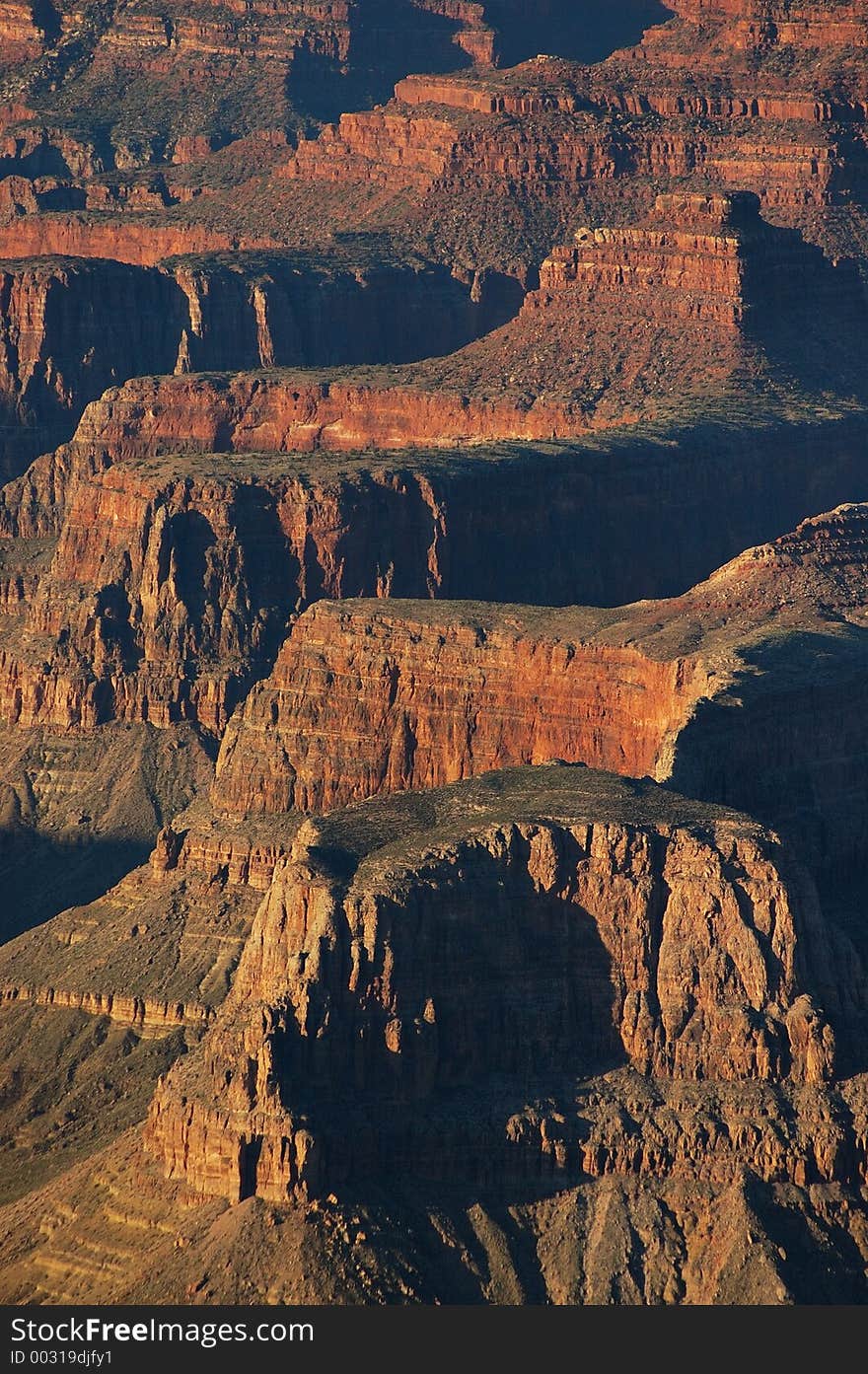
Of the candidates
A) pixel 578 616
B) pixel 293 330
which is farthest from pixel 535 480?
pixel 293 330

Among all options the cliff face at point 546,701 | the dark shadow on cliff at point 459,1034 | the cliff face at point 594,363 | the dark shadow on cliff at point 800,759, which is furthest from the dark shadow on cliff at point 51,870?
the dark shadow on cliff at point 459,1034

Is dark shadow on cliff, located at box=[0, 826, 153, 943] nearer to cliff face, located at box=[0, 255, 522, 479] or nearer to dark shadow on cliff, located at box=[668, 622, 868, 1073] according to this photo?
dark shadow on cliff, located at box=[668, 622, 868, 1073]

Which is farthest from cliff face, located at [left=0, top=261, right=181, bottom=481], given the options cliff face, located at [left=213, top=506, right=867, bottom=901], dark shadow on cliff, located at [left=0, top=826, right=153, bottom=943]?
cliff face, located at [left=213, top=506, right=867, bottom=901]

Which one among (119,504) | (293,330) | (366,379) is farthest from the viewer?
(293,330)

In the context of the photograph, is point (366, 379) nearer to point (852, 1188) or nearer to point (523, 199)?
point (523, 199)

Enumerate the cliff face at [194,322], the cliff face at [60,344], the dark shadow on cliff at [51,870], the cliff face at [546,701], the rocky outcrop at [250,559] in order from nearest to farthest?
the cliff face at [546,701] → the dark shadow on cliff at [51,870] → the rocky outcrop at [250,559] → the cliff face at [60,344] → the cliff face at [194,322]

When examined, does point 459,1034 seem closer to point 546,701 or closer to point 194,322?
point 546,701

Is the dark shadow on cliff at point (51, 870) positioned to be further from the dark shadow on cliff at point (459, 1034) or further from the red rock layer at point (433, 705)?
the dark shadow on cliff at point (459, 1034)

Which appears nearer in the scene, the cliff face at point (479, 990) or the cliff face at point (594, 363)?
the cliff face at point (479, 990)
